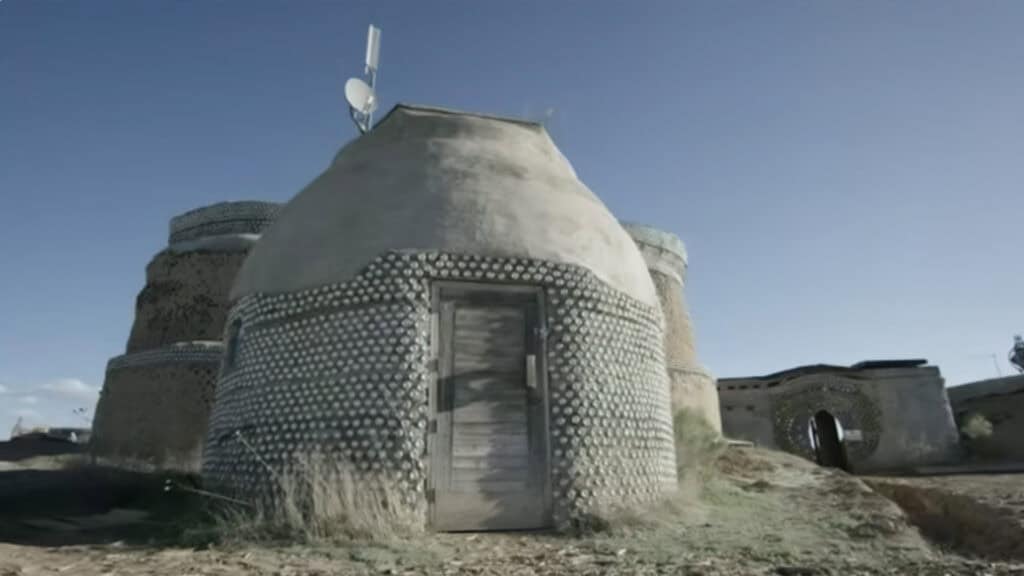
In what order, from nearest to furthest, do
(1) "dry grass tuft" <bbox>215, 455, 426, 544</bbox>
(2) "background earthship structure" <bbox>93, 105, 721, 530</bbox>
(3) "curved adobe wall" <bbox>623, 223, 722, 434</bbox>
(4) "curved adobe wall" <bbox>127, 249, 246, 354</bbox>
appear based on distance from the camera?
(1) "dry grass tuft" <bbox>215, 455, 426, 544</bbox> → (2) "background earthship structure" <bbox>93, 105, 721, 530</bbox> → (4) "curved adobe wall" <bbox>127, 249, 246, 354</bbox> → (3) "curved adobe wall" <bbox>623, 223, 722, 434</bbox>

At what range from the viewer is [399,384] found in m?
7.21

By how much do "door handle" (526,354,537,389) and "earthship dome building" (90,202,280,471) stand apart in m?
10.4

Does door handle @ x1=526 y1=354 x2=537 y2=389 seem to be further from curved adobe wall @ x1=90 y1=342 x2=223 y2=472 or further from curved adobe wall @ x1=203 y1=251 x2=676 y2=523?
curved adobe wall @ x1=90 y1=342 x2=223 y2=472

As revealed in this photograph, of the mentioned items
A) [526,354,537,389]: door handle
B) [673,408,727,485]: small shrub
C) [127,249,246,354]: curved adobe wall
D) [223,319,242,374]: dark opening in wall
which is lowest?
[673,408,727,485]: small shrub

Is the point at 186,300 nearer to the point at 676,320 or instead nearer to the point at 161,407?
the point at 161,407

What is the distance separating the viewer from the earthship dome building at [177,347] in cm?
1822

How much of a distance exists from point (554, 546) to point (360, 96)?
8456 mm

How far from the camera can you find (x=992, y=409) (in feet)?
86.2

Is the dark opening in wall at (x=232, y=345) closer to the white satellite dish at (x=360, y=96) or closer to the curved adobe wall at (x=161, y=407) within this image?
the white satellite dish at (x=360, y=96)

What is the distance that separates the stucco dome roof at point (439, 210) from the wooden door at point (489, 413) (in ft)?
2.26

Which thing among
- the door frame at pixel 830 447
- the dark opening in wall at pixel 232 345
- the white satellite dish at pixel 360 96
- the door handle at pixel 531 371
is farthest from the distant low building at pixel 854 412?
the dark opening in wall at pixel 232 345

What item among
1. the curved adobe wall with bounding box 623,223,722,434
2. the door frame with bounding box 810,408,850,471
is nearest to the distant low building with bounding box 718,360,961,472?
the door frame with bounding box 810,408,850,471

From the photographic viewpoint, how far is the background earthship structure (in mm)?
7172

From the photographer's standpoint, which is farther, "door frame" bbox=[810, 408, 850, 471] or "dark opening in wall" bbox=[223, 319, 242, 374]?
"door frame" bbox=[810, 408, 850, 471]
